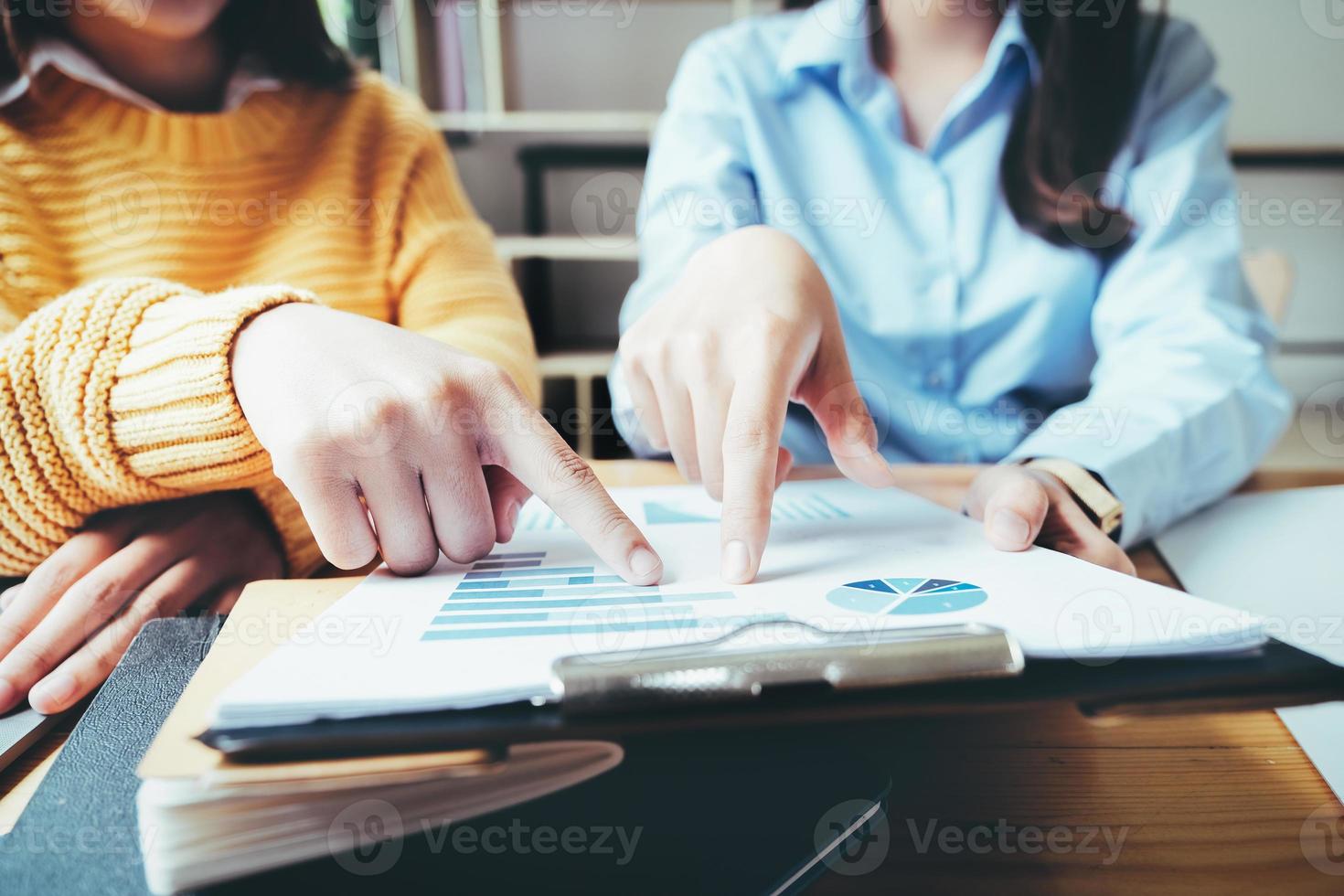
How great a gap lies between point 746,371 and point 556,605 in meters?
0.16

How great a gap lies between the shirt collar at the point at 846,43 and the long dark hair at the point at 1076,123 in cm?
3

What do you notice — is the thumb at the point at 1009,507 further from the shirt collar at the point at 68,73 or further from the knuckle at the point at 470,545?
the shirt collar at the point at 68,73

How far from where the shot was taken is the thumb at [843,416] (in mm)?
424

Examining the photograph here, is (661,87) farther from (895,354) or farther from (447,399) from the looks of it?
(447,399)

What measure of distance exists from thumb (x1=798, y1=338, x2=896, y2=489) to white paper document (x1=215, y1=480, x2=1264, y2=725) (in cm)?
4

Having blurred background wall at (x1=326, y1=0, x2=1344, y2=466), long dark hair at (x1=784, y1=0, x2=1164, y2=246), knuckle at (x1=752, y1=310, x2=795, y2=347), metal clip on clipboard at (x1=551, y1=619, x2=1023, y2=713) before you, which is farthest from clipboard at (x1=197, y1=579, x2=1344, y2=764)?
blurred background wall at (x1=326, y1=0, x2=1344, y2=466)

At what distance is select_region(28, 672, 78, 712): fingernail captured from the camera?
1.03 ft

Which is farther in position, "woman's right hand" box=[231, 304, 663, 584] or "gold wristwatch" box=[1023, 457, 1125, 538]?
"gold wristwatch" box=[1023, 457, 1125, 538]

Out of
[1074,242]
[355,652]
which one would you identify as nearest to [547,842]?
[355,652]

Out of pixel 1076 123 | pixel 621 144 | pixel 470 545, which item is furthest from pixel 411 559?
pixel 621 144

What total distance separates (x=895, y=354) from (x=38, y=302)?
703 millimetres

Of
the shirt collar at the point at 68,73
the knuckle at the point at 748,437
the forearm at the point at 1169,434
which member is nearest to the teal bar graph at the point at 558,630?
the knuckle at the point at 748,437

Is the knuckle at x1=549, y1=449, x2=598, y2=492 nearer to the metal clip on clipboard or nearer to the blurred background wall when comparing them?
the metal clip on clipboard

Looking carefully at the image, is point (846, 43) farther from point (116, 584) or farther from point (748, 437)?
point (116, 584)
